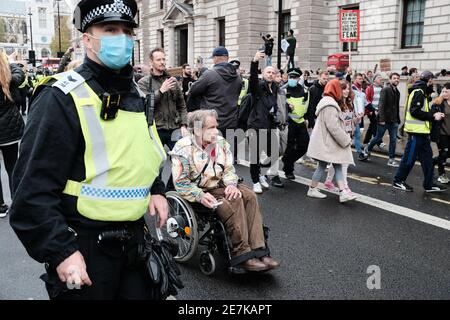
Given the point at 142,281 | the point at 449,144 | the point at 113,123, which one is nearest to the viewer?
the point at 113,123

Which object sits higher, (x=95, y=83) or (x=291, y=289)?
(x=95, y=83)

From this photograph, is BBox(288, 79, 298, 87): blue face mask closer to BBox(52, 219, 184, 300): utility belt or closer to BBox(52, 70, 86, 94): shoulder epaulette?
BBox(52, 219, 184, 300): utility belt

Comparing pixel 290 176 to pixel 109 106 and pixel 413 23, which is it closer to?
pixel 109 106

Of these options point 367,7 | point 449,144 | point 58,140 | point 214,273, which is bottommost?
point 214,273

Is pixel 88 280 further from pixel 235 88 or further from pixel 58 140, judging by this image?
pixel 235 88

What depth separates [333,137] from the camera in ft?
22.4

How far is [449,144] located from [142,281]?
24.7ft

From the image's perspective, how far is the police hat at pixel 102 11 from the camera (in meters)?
2.01

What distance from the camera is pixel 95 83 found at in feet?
6.64

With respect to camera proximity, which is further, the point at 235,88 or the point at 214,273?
the point at 235,88

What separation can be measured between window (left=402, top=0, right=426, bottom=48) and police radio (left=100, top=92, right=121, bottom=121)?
73.2 ft

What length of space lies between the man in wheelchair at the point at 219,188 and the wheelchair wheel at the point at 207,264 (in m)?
0.21
